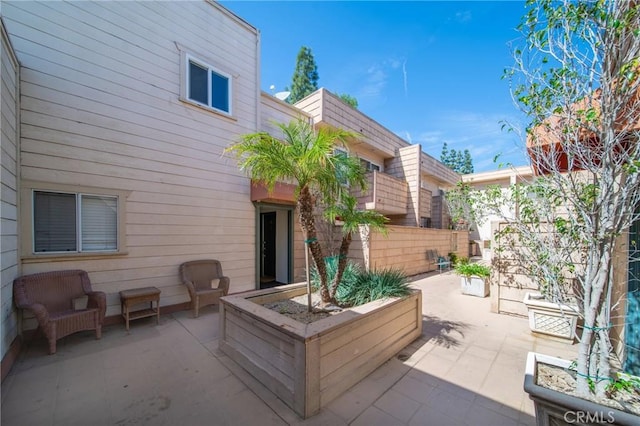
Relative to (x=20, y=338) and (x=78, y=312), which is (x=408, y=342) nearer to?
(x=78, y=312)

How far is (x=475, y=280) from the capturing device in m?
6.06

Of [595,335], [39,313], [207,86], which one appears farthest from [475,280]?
[39,313]

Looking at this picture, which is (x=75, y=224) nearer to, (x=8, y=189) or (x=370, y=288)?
(x=8, y=189)

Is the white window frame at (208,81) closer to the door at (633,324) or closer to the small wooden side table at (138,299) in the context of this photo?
the small wooden side table at (138,299)

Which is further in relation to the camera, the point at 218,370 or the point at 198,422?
the point at 218,370

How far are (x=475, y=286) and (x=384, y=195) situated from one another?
12.6 ft

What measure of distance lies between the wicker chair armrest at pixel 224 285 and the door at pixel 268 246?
2574mm

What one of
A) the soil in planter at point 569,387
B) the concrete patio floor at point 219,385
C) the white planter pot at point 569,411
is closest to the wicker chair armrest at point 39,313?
the concrete patio floor at point 219,385

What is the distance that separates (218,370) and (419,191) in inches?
356

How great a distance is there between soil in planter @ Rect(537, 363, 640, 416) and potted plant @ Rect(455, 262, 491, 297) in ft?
14.5

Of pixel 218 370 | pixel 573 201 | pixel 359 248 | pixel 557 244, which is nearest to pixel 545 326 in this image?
pixel 557 244

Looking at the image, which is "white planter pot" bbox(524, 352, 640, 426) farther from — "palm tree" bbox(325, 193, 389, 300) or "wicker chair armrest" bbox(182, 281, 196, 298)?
"wicker chair armrest" bbox(182, 281, 196, 298)

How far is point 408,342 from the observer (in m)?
3.50

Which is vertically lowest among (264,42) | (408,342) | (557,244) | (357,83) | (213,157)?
(408,342)
